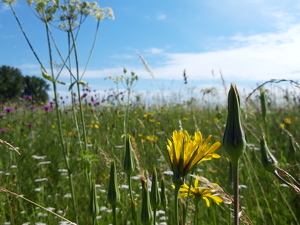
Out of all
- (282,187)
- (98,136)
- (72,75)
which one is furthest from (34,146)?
(282,187)

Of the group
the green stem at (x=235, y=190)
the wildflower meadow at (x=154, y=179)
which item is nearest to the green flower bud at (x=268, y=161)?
the wildflower meadow at (x=154, y=179)

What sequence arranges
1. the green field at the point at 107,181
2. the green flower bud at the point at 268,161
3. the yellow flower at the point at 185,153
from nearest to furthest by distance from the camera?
the yellow flower at the point at 185,153 < the green flower bud at the point at 268,161 < the green field at the point at 107,181

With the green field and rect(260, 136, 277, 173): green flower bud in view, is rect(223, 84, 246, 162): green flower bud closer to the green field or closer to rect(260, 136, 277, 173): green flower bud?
rect(260, 136, 277, 173): green flower bud

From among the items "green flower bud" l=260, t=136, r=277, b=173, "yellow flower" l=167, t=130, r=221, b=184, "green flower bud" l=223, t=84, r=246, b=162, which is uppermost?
"green flower bud" l=223, t=84, r=246, b=162

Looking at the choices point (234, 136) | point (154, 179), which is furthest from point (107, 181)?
point (234, 136)

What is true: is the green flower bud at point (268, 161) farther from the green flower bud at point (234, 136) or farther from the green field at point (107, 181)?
the green flower bud at point (234, 136)

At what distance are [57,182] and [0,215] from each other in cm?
102

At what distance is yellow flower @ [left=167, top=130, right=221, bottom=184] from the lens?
33.7 inches

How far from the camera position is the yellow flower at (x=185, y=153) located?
33.7 inches

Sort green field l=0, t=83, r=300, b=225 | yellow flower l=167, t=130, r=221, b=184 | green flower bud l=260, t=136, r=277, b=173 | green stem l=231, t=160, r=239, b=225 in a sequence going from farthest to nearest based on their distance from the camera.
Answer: green field l=0, t=83, r=300, b=225 → green flower bud l=260, t=136, r=277, b=173 → yellow flower l=167, t=130, r=221, b=184 → green stem l=231, t=160, r=239, b=225

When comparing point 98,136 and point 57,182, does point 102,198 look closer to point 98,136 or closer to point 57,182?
point 57,182

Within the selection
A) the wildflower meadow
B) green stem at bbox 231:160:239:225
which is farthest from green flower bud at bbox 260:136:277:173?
green stem at bbox 231:160:239:225

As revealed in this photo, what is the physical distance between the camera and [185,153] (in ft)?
2.89

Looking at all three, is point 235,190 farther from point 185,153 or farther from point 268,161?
point 268,161
